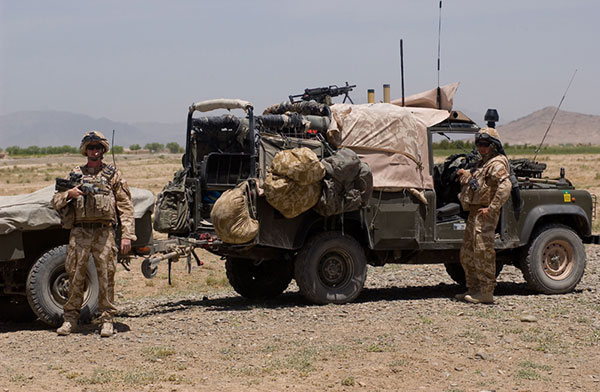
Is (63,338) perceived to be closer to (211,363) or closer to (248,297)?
(211,363)

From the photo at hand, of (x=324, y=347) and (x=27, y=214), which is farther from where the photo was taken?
(x=27, y=214)

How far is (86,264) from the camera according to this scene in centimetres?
859

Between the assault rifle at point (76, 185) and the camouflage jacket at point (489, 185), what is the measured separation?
4.23 meters

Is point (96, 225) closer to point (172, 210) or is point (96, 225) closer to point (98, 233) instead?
point (98, 233)

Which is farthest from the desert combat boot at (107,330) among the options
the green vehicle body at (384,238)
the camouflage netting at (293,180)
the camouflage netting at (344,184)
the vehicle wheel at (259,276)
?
the vehicle wheel at (259,276)

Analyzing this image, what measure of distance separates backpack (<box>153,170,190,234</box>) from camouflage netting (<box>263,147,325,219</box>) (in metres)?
0.96

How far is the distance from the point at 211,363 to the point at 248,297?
147 inches

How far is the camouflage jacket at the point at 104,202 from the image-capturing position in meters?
8.44

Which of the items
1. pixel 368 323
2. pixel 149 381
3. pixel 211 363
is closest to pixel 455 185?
pixel 368 323

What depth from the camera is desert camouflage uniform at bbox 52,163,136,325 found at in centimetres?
848

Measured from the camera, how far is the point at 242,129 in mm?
9852

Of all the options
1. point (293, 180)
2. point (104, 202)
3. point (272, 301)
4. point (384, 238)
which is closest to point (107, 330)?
point (104, 202)

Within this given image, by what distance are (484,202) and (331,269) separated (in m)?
1.91

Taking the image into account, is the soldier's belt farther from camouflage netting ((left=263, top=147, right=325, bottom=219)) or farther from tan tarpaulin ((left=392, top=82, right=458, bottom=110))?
tan tarpaulin ((left=392, top=82, right=458, bottom=110))
